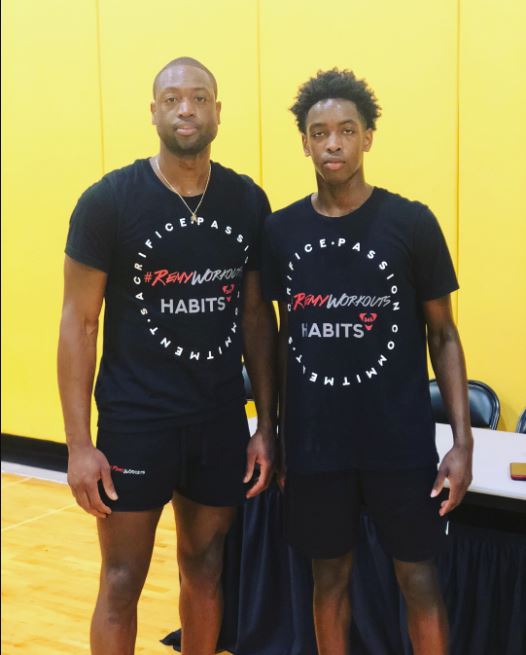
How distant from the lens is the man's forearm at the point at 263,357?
7.48 ft

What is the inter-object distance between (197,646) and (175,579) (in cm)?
129

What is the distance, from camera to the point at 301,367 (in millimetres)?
2145

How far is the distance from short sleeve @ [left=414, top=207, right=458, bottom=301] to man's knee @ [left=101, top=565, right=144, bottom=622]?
3.22 ft

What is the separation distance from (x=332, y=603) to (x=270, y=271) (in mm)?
852

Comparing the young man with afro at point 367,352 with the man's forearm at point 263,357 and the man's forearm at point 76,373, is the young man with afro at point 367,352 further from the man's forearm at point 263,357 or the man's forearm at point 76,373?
the man's forearm at point 76,373

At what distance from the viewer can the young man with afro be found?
82.1 inches

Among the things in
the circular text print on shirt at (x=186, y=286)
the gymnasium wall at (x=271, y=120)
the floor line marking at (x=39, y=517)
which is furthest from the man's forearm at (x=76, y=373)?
the floor line marking at (x=39, y=517)

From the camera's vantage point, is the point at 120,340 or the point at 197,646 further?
the point at 197,646

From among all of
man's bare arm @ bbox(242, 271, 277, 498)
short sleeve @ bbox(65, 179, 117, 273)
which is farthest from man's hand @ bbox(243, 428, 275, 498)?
short sleeve @ bbox(65, 179, 117, 273)

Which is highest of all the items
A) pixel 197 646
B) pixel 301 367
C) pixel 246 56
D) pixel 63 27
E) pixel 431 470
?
pixel 63 27

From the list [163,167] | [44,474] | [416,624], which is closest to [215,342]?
[163,167]

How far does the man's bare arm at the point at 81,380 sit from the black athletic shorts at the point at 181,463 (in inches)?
1.6

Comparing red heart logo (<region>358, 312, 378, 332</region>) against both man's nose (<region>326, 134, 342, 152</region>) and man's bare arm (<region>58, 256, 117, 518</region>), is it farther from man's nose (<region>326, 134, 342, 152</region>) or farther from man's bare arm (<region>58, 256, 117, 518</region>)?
man's bare arm (<region>58, 256, 117, 518</region>)

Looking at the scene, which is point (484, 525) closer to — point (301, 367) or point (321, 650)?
point (321, 650)
